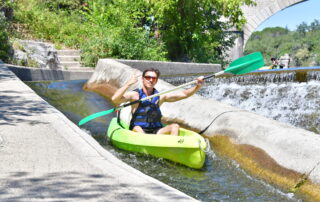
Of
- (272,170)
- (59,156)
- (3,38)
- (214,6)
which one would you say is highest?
(214,6)

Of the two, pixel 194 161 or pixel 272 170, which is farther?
pixel 194 161

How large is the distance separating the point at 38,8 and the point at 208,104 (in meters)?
13.9

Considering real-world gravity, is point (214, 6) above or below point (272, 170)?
above

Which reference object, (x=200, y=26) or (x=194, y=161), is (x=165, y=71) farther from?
(x=194, y=161)

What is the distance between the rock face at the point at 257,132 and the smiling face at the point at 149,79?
1064mm

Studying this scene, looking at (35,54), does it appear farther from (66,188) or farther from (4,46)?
(66,188)

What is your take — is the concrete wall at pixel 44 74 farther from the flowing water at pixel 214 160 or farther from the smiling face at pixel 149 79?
the smiling face at pixel 149 79

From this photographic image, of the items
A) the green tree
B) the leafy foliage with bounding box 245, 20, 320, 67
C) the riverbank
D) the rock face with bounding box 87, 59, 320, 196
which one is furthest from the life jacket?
the leafy foliage with bounding box 245, 20, 320, 67

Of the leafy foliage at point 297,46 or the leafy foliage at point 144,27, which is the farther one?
the leafy foliage at point 297,46

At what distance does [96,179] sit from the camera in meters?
3.08

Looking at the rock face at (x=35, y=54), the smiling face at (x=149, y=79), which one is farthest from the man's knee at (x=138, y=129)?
the rock face at (x=35, y=54)

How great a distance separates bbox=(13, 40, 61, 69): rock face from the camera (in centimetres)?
1341

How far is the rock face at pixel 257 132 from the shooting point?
409 cm

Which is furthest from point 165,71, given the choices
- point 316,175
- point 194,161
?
point 316,175
